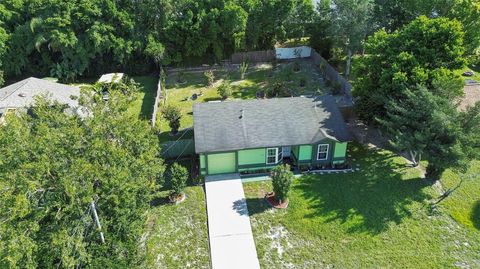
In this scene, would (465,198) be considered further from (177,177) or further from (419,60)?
(177,177)

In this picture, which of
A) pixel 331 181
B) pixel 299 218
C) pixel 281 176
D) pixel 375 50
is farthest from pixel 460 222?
pixel 375 50

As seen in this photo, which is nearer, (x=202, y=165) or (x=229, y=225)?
(x=229, y=225)

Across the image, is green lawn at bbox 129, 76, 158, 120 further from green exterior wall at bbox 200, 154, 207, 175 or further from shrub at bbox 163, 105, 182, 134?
green exterior wall at bbox 200, 154, 207, 175

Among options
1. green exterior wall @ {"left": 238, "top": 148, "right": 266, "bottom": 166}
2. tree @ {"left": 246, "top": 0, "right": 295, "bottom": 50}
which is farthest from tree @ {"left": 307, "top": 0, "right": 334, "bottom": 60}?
green exterior wall @ {"left": 238, "top": 148, "right": 266, "bottom": 166}

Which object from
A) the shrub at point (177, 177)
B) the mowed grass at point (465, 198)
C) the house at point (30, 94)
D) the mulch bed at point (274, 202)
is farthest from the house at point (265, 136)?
the house at point (30, 94)

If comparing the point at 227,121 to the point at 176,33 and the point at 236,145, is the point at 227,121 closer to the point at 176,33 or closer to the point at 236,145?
the point at 236,145

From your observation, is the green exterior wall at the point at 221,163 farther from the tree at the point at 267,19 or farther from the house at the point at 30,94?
the tree at the point at 267,19

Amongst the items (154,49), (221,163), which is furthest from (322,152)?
(154,49)

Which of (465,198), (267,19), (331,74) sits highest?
(267,19)
